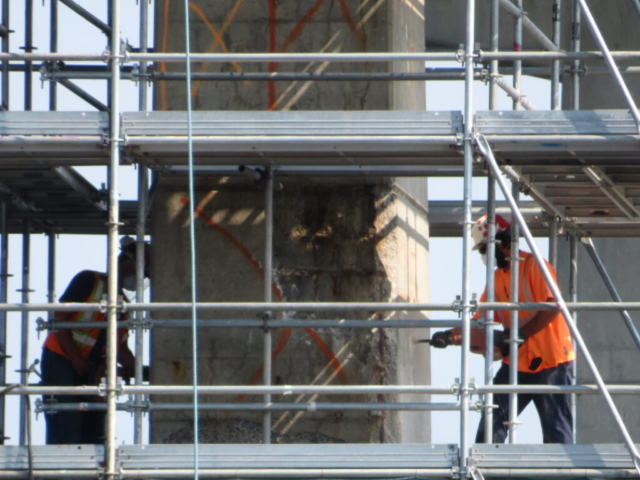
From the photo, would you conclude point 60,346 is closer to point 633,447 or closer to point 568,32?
point 633,447

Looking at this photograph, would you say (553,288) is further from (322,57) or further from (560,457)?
(322,57)

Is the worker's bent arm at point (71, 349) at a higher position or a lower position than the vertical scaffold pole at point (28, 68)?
lower

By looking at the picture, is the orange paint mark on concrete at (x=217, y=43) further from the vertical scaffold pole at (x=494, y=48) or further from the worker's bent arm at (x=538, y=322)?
the worker's bent arm at (x=538, y=322)

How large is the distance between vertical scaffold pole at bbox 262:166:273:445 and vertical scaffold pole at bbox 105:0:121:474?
1577 millimetres

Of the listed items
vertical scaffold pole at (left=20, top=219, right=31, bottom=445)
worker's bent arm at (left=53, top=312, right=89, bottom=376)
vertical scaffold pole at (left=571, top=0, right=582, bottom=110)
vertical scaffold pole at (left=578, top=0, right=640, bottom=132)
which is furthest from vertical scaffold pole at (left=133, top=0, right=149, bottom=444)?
vertical scaffold pole at (left=571, top=0, right=582, bottom=110)

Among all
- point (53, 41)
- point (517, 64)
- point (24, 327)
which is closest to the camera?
point (517, 64)

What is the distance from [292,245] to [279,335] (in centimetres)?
65

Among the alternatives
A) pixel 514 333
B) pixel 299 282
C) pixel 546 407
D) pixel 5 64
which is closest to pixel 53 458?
pixel 299 282

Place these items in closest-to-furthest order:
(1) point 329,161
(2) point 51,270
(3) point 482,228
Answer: (1) point 329,161
(3) point 482,228
(2) point 51,270

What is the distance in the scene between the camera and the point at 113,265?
7.87 meters

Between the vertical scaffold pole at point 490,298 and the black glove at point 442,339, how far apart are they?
2.33ft

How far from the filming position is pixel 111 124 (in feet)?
26.1

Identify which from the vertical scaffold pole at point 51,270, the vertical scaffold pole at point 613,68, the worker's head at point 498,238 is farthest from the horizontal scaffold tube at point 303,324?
the vertical scaffold pole at point 51,270

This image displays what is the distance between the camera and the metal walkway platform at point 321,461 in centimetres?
764
